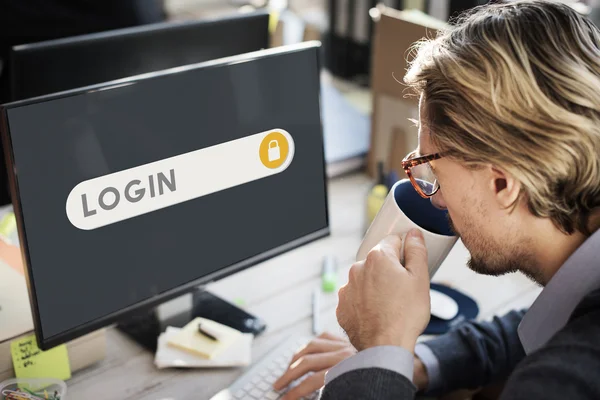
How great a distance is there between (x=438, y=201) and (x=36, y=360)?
684 millimetres

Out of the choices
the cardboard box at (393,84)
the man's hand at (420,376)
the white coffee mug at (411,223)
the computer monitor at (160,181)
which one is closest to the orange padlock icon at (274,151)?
the computer monitor at (160,181)

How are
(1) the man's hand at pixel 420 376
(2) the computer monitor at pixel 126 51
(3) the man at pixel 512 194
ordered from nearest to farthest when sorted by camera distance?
(3) the man at pixel 512 194, (1) the man's hand at pixel 420 376, (2) the computer monitor at pixel 126 51

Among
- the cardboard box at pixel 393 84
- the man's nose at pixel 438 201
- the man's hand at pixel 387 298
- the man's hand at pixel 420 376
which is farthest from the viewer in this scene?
the cardboard box at pixel 393 84

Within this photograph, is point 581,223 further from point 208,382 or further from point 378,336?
point 208,382

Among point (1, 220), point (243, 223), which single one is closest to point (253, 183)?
point (243, 223)

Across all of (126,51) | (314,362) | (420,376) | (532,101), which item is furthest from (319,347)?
(126,51)

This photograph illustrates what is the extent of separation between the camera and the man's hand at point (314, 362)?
1.15m

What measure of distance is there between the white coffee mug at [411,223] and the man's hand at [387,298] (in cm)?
4

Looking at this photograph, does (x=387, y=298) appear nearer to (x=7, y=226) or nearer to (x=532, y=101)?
(x=532, y=101)

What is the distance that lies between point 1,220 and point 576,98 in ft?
4.27

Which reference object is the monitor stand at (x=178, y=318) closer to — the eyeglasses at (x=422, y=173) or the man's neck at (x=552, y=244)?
the eyeglasses at (x=422, y=173)

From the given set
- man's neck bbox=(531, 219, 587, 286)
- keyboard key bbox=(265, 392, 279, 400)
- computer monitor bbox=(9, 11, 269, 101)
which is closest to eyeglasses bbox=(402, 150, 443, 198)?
man's neck bbox=(531, 219, 587, 286)

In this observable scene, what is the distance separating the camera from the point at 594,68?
0.92 m

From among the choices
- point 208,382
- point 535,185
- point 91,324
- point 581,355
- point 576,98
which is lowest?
point 208,382
